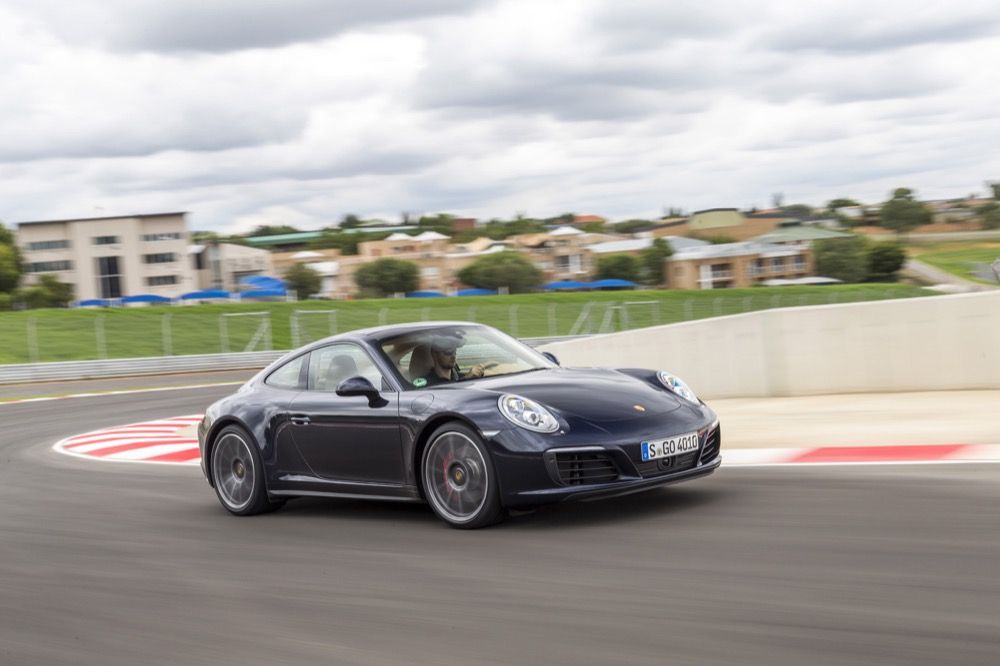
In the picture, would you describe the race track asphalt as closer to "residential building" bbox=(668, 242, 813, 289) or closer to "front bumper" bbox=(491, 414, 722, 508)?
"front bumper" bbox=(491, 414, 722, 508)

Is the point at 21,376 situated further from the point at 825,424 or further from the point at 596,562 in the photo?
the point at 596,562

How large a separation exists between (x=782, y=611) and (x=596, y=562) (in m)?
1.34

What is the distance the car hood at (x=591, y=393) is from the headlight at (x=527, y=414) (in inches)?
3.2

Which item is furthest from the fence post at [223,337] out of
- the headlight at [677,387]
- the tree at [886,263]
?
the tree at [886,263]

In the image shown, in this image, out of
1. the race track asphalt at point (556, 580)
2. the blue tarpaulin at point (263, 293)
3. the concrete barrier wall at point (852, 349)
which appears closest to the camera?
the race track asphalt at point (556, 580)

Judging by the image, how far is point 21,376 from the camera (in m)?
37.1

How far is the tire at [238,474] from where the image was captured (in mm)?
8203

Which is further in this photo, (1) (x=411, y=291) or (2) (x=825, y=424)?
(1) (x=411, y=291)

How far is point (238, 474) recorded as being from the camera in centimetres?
841

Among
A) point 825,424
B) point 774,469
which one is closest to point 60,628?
point 774,469

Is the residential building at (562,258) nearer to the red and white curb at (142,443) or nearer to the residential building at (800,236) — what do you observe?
the residential building at (800,236)

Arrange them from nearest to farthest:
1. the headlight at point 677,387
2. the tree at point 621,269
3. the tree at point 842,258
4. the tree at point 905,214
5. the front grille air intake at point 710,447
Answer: the front grille air intake at point 710,447 → the headlight at point 677,387 → the tree at point 842,258 → the tree at point 621,269 → the tree at point 905,214

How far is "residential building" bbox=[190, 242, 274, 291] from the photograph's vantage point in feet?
404

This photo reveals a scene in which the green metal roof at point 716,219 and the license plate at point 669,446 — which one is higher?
the green metal roof at point 716,219
